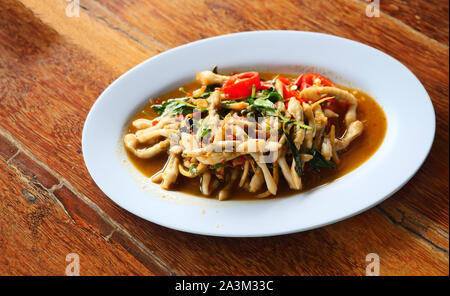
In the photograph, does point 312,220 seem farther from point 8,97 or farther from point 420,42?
point 8,97

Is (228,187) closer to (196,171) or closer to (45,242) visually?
(196,171)

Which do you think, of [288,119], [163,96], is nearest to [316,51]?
[288,119]

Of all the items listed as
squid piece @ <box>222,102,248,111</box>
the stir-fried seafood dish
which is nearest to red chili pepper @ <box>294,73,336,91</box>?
the stir-fried seafood dish

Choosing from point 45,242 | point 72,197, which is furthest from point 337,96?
point 45,242

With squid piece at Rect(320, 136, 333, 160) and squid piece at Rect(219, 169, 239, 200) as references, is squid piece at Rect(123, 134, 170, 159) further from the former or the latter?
squid piece at Rect(320, 136, 333, 160)

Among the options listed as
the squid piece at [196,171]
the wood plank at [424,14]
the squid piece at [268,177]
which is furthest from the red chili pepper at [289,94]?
the wood plank at [424,14]
